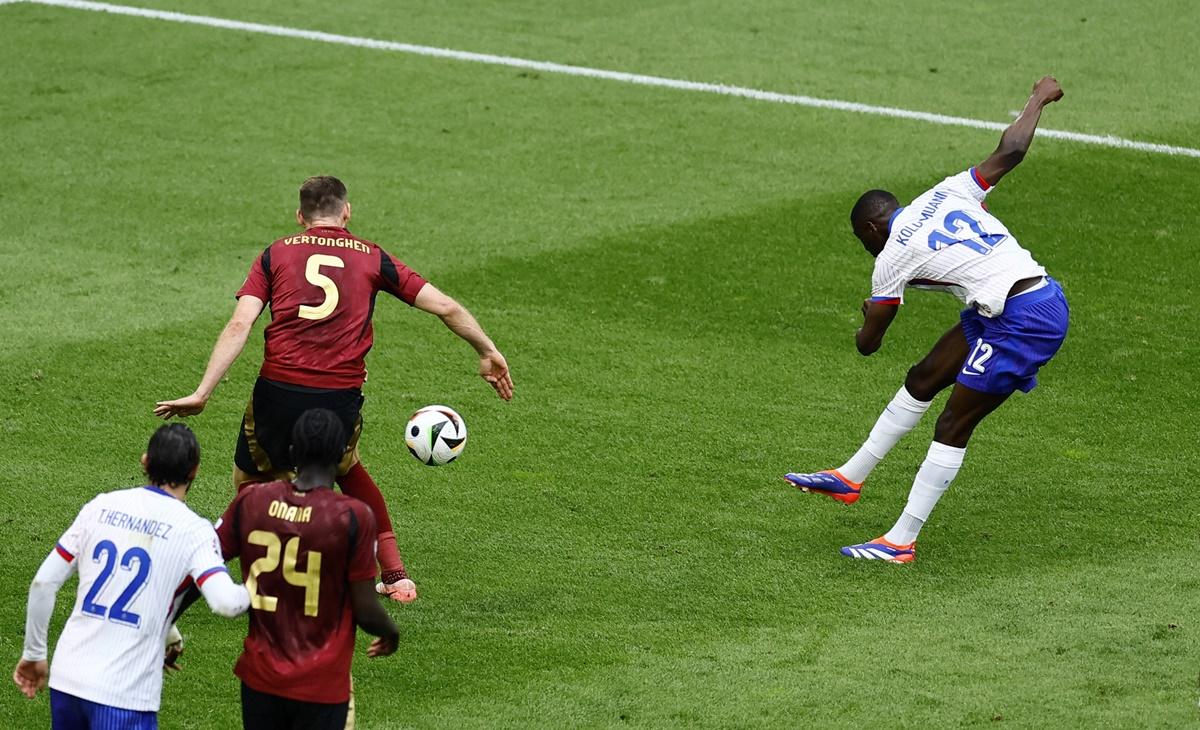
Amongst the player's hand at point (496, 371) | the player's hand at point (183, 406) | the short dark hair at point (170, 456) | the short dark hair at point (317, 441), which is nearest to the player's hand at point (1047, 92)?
the player's hand at point (496, 371)

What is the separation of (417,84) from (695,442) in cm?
877

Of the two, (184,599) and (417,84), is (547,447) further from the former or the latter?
(417,84)

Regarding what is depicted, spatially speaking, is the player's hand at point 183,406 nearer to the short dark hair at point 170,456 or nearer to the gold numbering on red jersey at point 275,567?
the short dark hair at point 170,456

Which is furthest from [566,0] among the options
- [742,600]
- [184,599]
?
[184,599]

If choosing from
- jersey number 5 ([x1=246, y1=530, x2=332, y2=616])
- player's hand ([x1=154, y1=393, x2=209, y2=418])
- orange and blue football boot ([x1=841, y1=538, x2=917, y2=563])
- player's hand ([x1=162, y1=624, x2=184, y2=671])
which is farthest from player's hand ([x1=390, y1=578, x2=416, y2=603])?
jersey number 5 ([x1=246, y1=530, x2=332, y2=616])

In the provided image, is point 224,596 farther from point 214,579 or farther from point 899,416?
point 899,416

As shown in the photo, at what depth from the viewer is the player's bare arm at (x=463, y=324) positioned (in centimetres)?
747

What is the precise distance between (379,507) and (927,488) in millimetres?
2903

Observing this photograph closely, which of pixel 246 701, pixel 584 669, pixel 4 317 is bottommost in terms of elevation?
pixel 4 317

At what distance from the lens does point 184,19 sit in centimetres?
2016

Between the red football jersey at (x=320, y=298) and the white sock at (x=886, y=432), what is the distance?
3074 millimetres

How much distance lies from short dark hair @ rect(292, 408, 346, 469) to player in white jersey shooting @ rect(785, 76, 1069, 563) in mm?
3764

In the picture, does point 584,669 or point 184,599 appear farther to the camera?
point 584,669

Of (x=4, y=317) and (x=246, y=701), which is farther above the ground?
(x=246, y=701)
